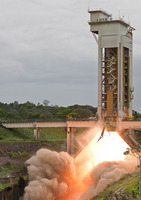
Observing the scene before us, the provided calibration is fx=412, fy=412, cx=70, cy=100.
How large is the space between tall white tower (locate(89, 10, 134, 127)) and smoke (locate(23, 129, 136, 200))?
12.4m

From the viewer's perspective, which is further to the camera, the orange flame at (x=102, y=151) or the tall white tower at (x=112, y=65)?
the tall white tower at (x=112, y=65)

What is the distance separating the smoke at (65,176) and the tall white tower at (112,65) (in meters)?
12.4

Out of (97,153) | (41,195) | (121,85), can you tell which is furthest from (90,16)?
(41,195)

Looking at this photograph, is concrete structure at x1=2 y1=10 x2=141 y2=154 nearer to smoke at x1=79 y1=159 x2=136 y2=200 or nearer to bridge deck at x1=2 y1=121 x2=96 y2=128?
bridge deck at x1=2 y1=121 x2=96 y2=128

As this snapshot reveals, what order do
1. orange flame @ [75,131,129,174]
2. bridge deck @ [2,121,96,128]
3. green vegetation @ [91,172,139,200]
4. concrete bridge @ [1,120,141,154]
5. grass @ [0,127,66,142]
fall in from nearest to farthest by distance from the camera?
green vegetation @ [91,172,139,200] → orange flame @ [75,131,129,174] → concrete bridge @ [1,120,141,154] → bridge deck @ [2,121,96,128] → grass @ [0,127,66,142]

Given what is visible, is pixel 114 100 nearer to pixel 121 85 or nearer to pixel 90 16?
pixel 121 85

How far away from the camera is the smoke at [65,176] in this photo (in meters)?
63.3

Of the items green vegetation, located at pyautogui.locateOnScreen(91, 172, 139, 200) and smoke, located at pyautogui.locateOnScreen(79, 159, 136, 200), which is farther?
smoke, located at pyautogui.locateOnScreen(79, 159, 136, 200)

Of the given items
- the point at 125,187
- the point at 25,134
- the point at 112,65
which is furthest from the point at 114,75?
the point at 25,134

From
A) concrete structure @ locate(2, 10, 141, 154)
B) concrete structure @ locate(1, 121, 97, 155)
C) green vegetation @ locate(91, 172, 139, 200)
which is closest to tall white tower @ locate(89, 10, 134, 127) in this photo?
concrete structure @ locate(2, 10, 141, 154)

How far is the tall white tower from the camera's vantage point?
80.6 metres

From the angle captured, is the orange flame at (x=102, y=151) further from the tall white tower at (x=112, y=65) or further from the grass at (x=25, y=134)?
the grass at (x=25, y=134)

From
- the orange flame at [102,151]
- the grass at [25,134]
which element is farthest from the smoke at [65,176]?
the grass at [25,134]

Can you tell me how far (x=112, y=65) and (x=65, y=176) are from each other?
2465cm
